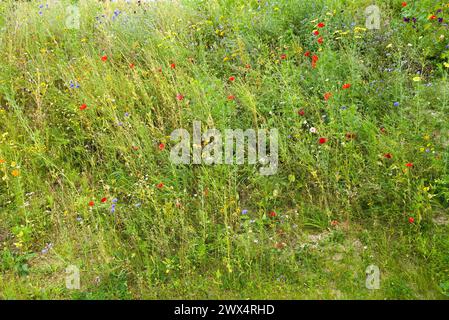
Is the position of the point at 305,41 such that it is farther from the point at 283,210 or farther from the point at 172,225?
the point at 172,225

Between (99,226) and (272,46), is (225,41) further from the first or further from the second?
(99,226)

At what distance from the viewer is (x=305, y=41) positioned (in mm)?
4777

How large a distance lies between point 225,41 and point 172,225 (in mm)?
2636

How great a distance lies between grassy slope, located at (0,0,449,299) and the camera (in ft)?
9.70

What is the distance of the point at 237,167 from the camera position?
3584 mm

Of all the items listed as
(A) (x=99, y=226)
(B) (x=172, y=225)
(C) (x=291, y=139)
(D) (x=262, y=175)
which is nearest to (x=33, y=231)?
(A) (x=99, y=226)

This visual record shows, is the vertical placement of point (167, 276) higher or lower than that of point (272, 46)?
lower

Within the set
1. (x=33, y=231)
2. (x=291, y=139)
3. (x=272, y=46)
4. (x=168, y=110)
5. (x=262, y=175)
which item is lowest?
(x=33, y=231)

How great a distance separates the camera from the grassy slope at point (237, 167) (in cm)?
296

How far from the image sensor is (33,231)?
3533 mm

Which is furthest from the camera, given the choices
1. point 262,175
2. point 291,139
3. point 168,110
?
point 168,110
